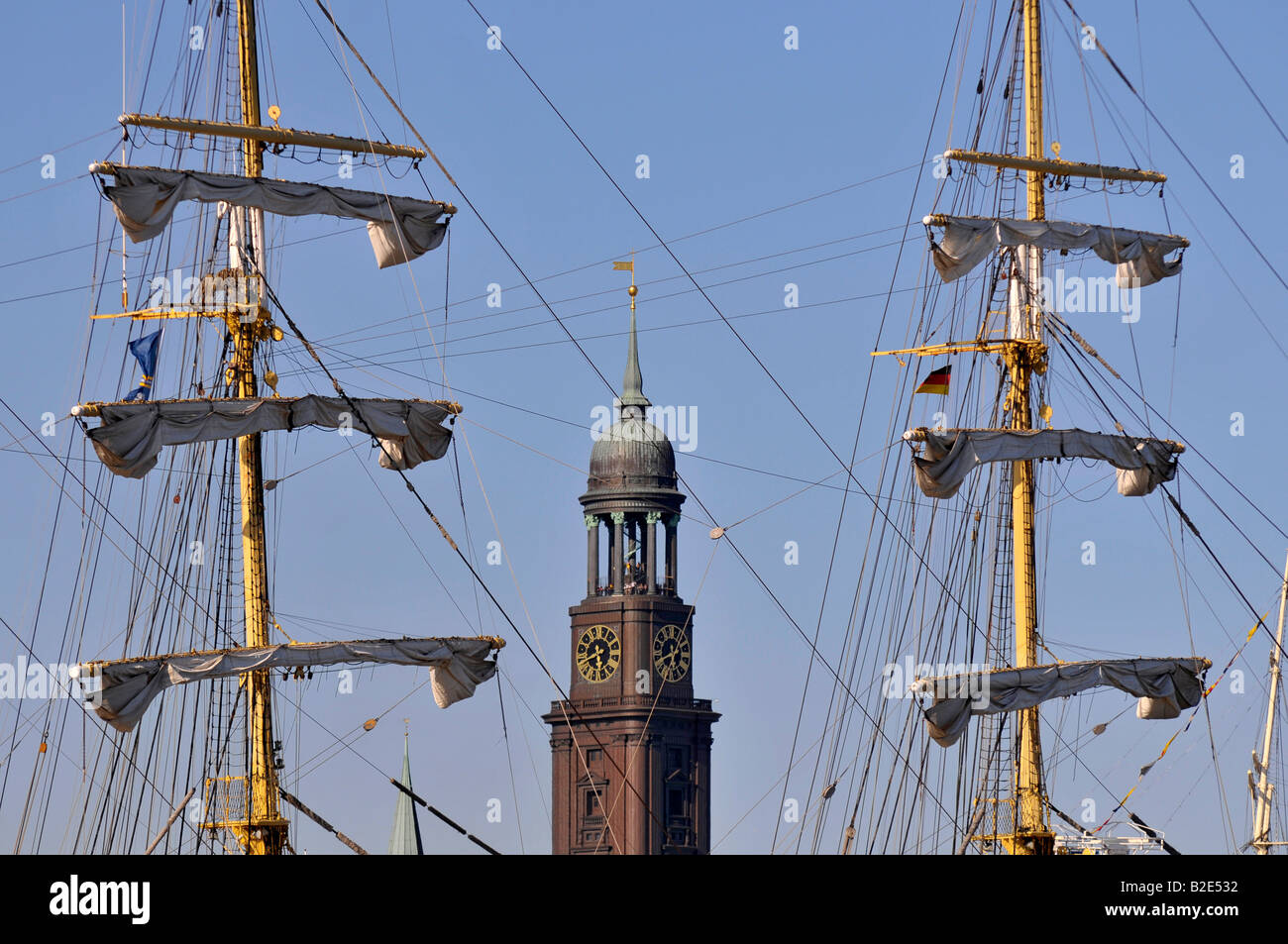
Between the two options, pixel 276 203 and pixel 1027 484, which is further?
pixel 1027 484

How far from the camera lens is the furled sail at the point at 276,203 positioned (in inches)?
3196

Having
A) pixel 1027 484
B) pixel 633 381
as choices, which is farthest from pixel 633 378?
pixel 1027 484

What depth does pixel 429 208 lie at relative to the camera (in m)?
83.2

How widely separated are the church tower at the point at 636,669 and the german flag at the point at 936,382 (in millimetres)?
92296

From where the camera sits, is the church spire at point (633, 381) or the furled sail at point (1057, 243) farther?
the church spire at point (633, 381)

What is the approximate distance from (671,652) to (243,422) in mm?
102211

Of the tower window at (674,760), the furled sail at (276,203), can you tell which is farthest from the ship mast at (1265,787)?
the tower window at (674,760)

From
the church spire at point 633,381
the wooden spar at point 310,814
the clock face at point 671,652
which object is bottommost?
the wooden spar at point 310,814

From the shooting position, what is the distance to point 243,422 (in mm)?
82250

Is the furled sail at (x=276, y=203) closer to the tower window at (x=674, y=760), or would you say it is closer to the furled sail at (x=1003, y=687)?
the furled sail at (x=1003, y=687)

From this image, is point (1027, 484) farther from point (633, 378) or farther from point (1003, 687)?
point (633, 378)

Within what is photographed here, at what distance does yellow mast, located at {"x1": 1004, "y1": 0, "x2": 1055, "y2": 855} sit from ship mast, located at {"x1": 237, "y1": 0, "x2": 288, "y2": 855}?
20.2 meters
